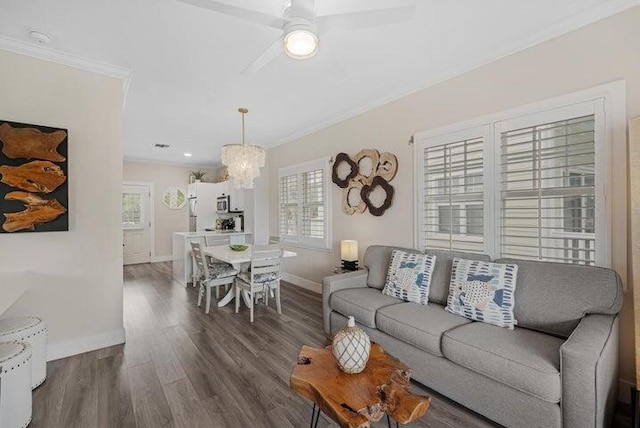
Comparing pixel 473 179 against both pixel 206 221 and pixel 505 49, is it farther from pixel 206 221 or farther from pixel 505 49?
pixel 206 221

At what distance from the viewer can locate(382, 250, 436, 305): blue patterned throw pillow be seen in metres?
2.57

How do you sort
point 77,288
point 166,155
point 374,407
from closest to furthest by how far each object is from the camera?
point 374,407 → point 77,288 → point 166,155

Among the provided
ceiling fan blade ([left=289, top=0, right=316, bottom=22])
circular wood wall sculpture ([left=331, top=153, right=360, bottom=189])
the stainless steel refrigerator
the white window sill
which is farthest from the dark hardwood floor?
the stainless steel refrigerator

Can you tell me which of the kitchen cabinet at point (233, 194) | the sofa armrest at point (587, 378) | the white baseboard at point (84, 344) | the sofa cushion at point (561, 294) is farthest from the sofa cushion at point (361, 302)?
the kitchen cabinet at point (233, 194)

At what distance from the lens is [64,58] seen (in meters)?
2.55

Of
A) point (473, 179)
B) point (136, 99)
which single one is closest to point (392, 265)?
point (473, 179)

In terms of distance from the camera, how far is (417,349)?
212cm

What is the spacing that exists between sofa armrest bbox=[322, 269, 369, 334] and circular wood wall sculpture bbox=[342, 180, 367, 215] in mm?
974

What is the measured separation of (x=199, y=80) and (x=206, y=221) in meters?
4.27

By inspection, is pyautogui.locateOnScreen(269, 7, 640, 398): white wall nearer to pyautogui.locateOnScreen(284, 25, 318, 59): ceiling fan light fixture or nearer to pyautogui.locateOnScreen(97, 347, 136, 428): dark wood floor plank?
pyautogui.locateOnScreen(284, 25, 318, 59): ceiling fan light fixture

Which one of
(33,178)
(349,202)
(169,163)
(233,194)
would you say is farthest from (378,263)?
(169,163)

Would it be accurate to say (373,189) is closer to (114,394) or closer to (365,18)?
(365,18)

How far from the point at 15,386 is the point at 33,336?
60cm

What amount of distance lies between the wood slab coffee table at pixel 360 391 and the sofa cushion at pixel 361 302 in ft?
2.86
